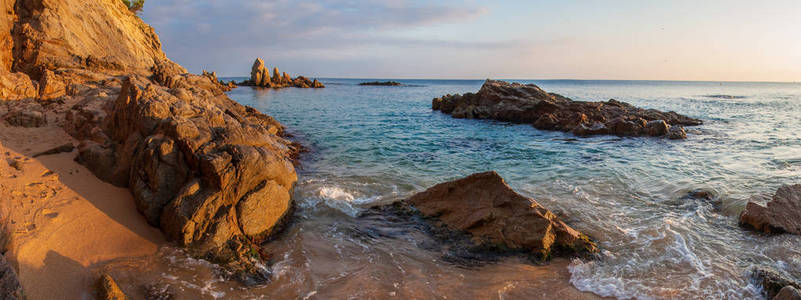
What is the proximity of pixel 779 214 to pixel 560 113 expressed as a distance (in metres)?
18.3

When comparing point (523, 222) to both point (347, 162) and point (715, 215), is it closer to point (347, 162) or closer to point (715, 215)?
point (715, 215)

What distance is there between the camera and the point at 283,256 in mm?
6438

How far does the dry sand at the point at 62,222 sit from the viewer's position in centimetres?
491

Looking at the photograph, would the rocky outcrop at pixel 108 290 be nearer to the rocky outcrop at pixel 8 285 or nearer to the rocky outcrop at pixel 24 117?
the rocky outcrop at pixel 8 285

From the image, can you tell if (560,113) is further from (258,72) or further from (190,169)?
(258,72)

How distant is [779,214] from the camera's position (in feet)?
25.4

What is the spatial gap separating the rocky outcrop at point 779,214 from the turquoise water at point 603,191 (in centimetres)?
25

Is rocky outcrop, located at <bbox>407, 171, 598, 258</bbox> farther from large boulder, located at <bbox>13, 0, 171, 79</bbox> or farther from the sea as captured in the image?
large boulder, located at <bbox>13, 0, 171, 79</bbox>

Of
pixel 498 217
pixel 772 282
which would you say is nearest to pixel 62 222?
pixel 498 217

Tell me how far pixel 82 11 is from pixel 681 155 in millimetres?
26518

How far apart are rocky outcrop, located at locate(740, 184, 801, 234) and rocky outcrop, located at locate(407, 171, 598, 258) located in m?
4.08

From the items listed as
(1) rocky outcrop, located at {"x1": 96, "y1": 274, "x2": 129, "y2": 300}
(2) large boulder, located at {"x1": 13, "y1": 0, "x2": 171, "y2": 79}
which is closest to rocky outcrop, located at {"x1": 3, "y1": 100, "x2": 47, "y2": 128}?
(2) large boulder, located at {"x1": 13, "y1": 0, "x2": 171, "y2": 79}

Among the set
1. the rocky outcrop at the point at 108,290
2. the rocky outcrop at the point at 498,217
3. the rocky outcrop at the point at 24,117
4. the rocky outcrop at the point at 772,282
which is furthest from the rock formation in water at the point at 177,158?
the rocky outcrop at the point at 772,282

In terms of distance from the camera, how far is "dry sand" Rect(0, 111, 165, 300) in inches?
193
